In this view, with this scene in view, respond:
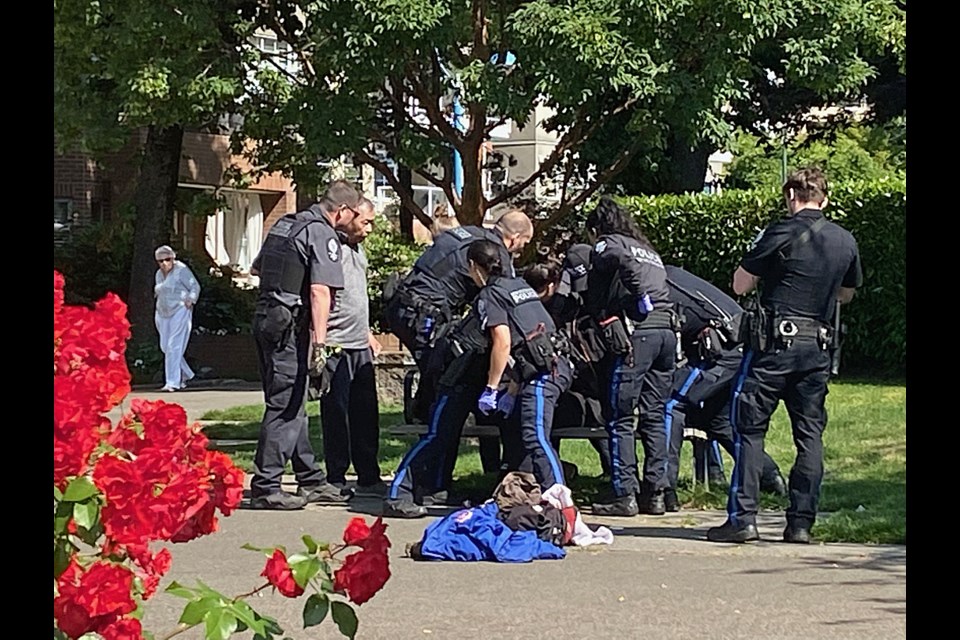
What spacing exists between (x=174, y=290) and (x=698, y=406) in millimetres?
11655

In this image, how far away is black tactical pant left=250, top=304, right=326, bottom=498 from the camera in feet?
31.0

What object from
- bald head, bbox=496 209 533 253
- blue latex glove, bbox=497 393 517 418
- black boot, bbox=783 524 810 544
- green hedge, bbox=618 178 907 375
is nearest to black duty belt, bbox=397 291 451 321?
bald head, bbox=496 209 533 253

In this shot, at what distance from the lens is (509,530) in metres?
7.92

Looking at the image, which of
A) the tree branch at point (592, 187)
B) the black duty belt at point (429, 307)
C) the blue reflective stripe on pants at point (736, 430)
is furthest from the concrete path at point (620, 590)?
the tree branch at point (592, 187)

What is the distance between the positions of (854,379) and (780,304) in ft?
38.4

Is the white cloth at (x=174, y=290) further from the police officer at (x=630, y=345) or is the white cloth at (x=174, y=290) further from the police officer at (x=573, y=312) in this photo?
the police officer at (x=630, y=345)

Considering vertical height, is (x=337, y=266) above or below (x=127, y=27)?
below

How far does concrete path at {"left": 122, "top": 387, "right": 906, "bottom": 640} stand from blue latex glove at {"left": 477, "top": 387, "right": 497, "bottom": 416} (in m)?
0.80

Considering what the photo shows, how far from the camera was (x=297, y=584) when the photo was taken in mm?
3775

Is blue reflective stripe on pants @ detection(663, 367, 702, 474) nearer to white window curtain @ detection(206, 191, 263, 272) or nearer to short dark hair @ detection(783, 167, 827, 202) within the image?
short dark hair @ detection(783, 167, 827, 202)

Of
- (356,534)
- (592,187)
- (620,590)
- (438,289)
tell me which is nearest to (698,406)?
(438,289)
